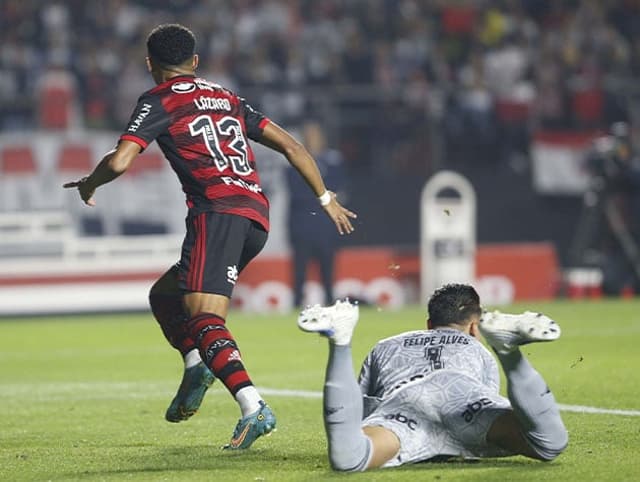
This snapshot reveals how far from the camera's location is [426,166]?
19.9 meters

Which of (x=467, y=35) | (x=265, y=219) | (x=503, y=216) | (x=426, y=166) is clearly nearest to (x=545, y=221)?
(x=503, y=216)

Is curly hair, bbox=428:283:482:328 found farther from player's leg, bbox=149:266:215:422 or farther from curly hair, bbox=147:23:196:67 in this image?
curly hair, bbox=147:23:196:67

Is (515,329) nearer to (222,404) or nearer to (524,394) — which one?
(524,394)

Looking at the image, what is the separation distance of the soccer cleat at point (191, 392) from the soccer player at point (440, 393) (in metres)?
1.21

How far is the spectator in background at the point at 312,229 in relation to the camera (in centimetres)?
1752

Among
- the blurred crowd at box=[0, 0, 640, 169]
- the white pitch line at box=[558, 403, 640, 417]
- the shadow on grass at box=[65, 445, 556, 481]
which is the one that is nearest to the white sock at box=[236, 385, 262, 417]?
the shadow on grass at box=[65, 445, 556, 481]

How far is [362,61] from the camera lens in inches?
855

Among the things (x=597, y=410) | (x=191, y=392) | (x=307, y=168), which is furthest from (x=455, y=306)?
(x=597, y=410)

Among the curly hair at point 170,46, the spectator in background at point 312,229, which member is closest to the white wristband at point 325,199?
the curly hair at point 170,46

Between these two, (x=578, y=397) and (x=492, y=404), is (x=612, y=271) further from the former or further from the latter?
(x=492, y=404)

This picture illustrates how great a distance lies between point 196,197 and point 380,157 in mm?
12702

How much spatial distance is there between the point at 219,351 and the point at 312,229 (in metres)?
11.0

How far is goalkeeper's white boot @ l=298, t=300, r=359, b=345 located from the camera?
216 inches

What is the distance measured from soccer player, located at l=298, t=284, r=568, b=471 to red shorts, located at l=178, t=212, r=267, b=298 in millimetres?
968
